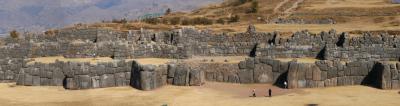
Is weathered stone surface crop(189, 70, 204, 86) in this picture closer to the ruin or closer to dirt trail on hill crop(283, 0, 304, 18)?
the ruin

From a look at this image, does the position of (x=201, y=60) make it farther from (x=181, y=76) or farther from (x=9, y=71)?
(x=9, y=71)

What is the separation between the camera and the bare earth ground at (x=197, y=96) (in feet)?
92.9

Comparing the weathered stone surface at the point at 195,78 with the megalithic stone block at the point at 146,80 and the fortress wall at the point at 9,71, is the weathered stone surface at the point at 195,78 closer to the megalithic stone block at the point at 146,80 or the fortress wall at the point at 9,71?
the megalithic stone block at the point at 146,80

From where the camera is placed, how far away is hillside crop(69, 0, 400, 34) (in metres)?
71.5

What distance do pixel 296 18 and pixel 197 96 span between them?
186ft

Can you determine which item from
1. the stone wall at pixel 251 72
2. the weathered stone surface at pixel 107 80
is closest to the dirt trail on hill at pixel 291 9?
the stone wall at pixel 251 72

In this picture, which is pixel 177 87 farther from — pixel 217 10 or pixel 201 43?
pixel 217 10

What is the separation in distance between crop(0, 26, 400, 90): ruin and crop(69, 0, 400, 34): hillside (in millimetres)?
20425

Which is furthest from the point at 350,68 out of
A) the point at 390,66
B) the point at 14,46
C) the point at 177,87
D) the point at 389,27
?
the point at 389,27

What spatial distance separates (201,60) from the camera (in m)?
39.3

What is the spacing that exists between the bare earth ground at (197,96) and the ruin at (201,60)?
72cm

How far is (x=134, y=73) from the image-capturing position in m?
32.5

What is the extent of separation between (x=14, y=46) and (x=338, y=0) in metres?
78.4

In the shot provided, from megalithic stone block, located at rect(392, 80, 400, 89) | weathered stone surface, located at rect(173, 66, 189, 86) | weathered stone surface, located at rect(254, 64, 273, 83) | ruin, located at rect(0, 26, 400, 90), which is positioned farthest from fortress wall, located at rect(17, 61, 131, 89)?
megalithic stone block, located at rect(392, 80, 400, 89)
